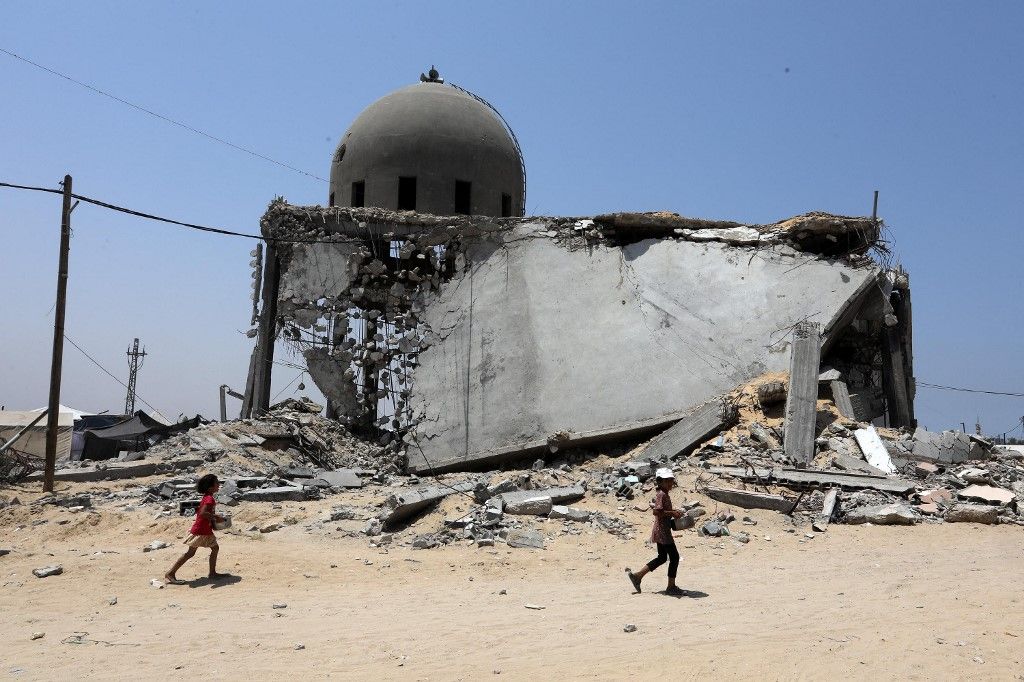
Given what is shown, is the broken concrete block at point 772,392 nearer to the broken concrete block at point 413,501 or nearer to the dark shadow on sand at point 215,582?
the broken concrete block at point 413,501

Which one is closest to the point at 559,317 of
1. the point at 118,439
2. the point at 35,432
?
the point at 118,439

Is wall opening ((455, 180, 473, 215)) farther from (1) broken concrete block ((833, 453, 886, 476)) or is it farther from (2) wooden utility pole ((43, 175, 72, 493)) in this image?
(1) broken concrete block ((833, 453, 886, 476))

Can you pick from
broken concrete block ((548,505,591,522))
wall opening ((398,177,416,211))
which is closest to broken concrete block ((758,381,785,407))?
broken concrete block ((548,505,591,522))

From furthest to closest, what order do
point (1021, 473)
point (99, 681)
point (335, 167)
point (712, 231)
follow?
point (335, 167) < point (712, 231) < point (1021, 473) < point (99, 681)

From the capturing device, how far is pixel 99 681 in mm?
4961

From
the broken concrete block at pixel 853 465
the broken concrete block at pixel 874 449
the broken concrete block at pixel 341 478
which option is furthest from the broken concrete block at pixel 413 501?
the broken concrete block at pixel 874 449

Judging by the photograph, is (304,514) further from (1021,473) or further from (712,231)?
(1021,473)

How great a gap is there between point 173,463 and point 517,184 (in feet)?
34.8

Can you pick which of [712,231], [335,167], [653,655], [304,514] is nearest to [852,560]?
[653,655]

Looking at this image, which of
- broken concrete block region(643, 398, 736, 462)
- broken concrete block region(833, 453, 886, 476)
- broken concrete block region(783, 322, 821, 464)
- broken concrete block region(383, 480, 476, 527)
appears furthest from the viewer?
broken concrete block region(643, 398, 736, 462)

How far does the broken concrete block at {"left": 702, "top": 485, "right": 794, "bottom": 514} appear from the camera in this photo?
987 centimetres

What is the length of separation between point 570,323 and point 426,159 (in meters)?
6.54

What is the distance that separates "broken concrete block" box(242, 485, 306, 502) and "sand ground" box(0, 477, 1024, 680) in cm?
138

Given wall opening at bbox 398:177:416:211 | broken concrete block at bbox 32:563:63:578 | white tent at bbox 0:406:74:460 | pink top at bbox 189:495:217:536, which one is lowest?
white tent at bbox 0:406:74:460
